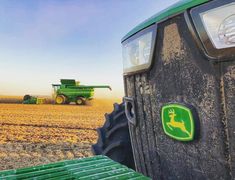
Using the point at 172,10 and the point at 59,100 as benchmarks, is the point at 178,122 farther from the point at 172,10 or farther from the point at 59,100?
the point at 59,100

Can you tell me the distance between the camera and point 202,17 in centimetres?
118

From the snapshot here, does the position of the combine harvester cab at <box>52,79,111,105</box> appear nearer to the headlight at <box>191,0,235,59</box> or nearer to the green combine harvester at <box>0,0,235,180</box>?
the green combine harvester at <box>0,0,235,180</box>

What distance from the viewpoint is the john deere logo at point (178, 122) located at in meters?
1.26

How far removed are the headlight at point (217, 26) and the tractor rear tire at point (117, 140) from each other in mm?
1256

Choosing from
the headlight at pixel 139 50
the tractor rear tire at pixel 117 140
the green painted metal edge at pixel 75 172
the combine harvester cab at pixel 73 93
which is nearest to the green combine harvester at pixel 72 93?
the combine harvester cab at pixel 73 93

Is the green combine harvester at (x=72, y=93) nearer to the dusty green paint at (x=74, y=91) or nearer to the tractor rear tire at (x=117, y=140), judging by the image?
the dusty green paint at (x=74, y=91)

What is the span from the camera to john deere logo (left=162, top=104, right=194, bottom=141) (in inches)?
49.6

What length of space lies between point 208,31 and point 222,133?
410 millimetres

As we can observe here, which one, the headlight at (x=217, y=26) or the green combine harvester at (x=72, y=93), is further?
the green combine harvester at (x=72, y=93)

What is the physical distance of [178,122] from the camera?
1307 millimetres

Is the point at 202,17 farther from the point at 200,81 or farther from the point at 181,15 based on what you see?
the point at 200,81

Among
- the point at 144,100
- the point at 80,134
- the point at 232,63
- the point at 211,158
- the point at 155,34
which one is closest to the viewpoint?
the point at 232,63

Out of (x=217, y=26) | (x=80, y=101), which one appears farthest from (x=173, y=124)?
(x=80, y=101)

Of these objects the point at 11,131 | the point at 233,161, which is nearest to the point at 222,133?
the point at 233,161
